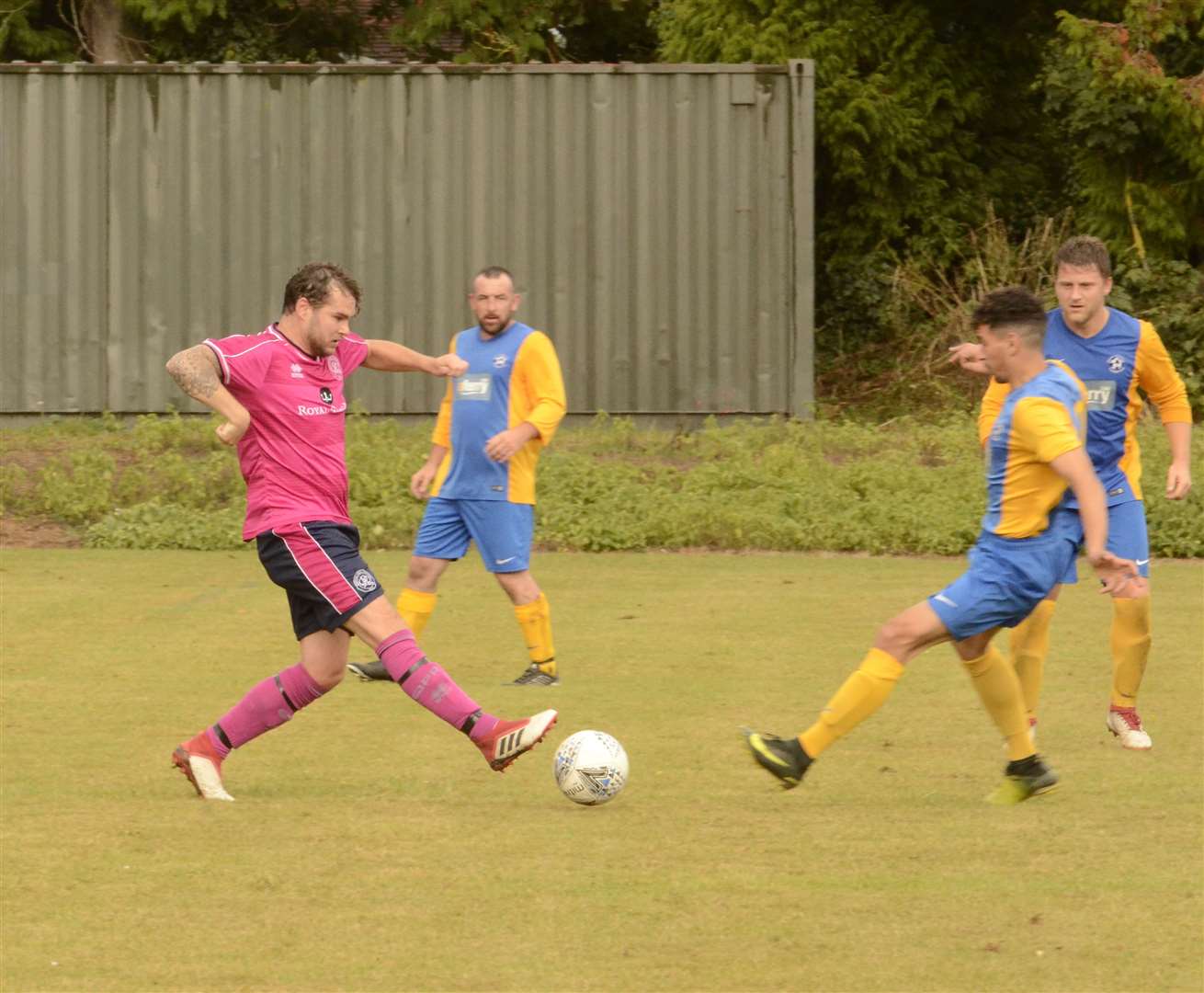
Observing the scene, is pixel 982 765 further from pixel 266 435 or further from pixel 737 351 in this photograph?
pixel 737 351

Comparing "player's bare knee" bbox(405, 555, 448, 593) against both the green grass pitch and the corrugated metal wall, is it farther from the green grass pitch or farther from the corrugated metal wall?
the corrugated metal wall

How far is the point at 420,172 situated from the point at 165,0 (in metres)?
6.23

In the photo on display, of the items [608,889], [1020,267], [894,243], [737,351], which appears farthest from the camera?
[894,243]

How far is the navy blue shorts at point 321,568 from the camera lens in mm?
6871

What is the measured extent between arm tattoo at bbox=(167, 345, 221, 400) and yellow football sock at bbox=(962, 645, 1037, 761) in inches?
113

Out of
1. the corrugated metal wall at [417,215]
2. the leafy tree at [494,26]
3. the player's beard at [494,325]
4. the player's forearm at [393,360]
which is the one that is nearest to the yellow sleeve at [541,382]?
the player's beard at [494,325]

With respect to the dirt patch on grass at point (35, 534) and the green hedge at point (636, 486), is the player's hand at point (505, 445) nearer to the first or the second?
the green hedge at point (636, 486)

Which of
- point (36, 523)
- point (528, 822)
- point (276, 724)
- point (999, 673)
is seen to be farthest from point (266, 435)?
point (36, 523)

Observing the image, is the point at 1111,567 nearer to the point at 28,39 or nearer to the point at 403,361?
the point at 403,361

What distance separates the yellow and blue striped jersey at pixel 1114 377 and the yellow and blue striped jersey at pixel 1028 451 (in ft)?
3.75

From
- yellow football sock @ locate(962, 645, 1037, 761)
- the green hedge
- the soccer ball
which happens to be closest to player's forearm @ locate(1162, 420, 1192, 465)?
yellow football sock @ locate(962, 645, 1037, 761)

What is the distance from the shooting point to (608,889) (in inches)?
231

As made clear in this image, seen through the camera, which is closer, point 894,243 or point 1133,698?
point 1133,698

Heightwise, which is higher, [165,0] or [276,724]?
[165,0]
